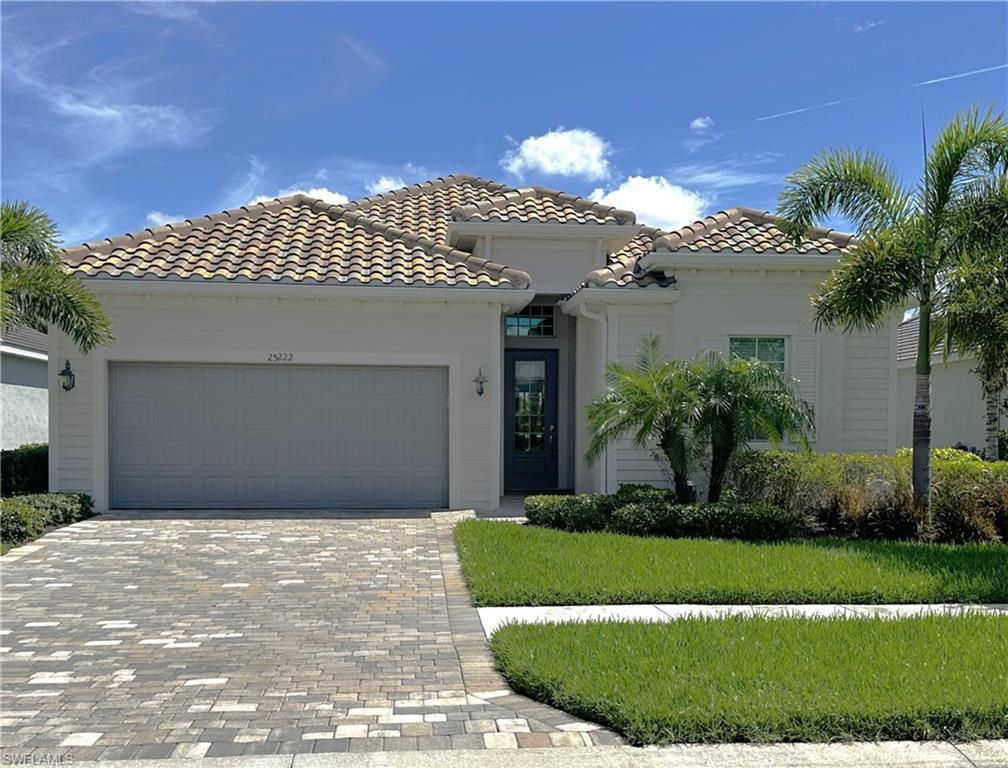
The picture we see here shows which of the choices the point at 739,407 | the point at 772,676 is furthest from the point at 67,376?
the point at 772,676

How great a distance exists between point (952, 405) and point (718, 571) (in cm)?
1884

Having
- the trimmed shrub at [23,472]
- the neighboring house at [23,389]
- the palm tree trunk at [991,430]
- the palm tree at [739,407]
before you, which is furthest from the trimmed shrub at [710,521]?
the neighboring house at [23,389]

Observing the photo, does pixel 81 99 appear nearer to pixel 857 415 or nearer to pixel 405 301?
pixel 405 301

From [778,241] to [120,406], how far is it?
1100cm

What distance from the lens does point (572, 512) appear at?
1082cm

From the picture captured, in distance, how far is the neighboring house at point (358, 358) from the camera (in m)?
12.6

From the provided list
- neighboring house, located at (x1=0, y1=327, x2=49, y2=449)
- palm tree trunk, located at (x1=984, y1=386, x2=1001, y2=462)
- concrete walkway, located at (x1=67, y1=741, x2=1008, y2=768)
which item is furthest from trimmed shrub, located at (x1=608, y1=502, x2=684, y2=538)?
neighboring house, located at (x1=0, y1=327, x2=49, y2=449)

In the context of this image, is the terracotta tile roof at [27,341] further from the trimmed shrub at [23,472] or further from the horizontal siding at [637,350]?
the horizontal siding at [637,350]

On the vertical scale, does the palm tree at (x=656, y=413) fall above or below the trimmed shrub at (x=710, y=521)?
above

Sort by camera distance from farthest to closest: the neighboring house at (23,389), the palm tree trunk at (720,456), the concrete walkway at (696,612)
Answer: the neighboring house at (23,389) → the palm tree trunk at (720,456) → the concrete walkway at (696,612)

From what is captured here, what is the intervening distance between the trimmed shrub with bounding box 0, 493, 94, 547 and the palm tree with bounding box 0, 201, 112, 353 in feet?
7.08

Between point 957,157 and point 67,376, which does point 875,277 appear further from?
point 67,376

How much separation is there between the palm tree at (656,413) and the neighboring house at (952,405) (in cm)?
1254

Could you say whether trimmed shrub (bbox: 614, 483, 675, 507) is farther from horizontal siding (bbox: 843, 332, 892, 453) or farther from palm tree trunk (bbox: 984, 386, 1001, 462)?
palm tree trunk (bbox: 984, 386, 1001, 462)
